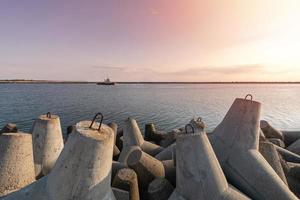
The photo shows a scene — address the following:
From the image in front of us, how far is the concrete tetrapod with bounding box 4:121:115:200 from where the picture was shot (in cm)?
304

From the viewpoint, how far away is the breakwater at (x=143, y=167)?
122 inches

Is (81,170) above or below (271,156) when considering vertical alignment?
above

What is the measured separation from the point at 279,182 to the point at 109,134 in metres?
2.98

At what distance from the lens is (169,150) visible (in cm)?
654

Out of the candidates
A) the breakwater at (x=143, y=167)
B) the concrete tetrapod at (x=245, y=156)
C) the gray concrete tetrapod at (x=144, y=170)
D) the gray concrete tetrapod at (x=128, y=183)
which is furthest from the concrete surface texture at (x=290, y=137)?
the gray concrete tetrapod at (x=128, y=183)

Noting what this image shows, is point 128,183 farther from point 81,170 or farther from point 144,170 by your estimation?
point 81,170

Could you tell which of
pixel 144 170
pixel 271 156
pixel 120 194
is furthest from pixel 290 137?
pixel 120 194

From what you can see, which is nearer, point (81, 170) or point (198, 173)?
point (81, 170)

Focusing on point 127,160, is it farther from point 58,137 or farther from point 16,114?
point 16,114

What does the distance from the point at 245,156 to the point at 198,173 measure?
154 centimetres

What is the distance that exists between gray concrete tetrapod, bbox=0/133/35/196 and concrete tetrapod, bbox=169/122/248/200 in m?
2.31

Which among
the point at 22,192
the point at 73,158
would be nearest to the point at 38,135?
the point at 22,192

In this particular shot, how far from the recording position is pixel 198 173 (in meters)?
3.76

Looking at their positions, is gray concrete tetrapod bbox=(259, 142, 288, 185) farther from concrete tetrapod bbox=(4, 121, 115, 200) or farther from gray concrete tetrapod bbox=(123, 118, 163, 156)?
concrete tetrapod bbox=(4, 121, 115, 200)
